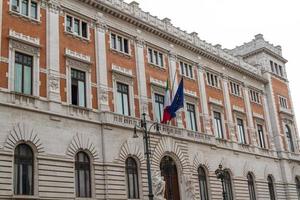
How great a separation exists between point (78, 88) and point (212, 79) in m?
16.5

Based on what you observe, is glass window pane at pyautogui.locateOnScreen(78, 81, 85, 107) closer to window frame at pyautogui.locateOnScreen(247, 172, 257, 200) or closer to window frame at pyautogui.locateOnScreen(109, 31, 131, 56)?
window frame at pyautogui.locateOnScreen(109, 31, 131, 56)

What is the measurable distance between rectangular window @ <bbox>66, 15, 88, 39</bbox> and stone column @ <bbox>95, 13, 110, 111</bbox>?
2.86 feet

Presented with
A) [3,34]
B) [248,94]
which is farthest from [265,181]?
[3,34]

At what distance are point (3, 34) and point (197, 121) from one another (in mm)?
18079

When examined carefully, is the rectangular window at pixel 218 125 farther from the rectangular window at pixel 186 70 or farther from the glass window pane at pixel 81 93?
the glass window pane at pixel 81 93

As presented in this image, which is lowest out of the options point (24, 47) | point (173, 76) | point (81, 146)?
point (81, 146)

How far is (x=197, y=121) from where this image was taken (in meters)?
37.1

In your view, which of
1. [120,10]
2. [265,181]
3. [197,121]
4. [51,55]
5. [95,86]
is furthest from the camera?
[265,181]

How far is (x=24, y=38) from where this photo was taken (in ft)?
85.0

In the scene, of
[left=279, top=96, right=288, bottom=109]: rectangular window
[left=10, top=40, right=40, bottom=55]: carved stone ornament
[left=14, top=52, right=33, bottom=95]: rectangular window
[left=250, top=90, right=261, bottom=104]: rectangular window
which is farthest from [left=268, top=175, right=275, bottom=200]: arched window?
[left=10, top=40, right=40, bottom=55]: carved stone ornament

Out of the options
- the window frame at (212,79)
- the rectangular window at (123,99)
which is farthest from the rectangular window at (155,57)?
the window frame at (212,79)

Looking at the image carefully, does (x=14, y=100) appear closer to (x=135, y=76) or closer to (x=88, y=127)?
(x=88, y=127)

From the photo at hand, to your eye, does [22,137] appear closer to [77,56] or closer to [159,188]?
[77,56]

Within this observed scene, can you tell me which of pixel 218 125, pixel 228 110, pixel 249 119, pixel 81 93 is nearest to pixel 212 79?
pixel 228 110
